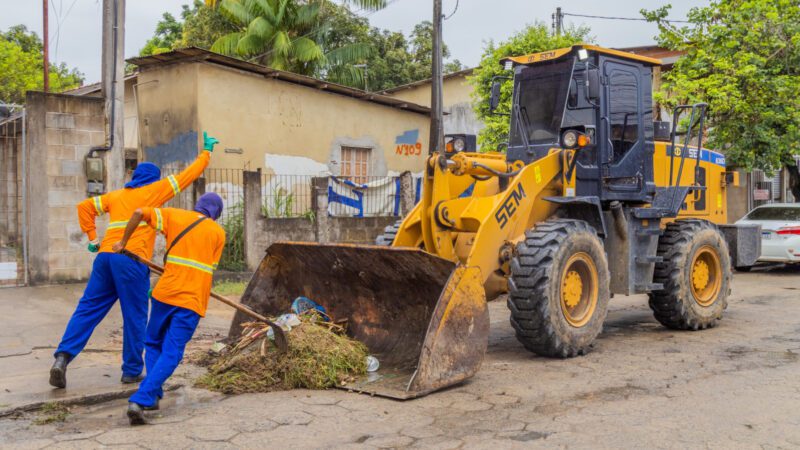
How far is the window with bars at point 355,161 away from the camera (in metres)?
18.1

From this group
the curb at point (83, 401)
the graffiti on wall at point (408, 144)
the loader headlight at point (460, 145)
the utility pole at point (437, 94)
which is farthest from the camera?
the graffiti on wall at point (408, 144)

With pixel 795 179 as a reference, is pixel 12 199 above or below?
below

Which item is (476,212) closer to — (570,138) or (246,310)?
(570,138)

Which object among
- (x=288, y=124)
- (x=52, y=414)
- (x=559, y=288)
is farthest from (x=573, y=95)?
(x=288, y=124)

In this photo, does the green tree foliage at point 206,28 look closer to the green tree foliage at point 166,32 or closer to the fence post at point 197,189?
the green tree foliage at point 166,32

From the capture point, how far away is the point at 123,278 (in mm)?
6105

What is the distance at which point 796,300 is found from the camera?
1156 cm

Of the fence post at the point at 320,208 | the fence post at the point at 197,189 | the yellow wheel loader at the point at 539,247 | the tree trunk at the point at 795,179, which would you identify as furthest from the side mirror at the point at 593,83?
the tree trunk at the point at 795,179

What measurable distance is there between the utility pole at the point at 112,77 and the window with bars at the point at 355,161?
6.90 meters

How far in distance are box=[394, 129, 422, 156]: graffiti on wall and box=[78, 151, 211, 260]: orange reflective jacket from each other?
13029 mm

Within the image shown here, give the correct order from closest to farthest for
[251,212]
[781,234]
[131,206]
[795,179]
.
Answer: [131,206]
[251,212]
[781,234]
[795,179]

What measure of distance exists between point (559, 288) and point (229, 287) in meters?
6.54

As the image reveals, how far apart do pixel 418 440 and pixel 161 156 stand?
41.0 feet

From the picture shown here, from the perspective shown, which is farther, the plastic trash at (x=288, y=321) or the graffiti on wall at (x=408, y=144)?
the graffiti on wall at (x=408, y=144)
